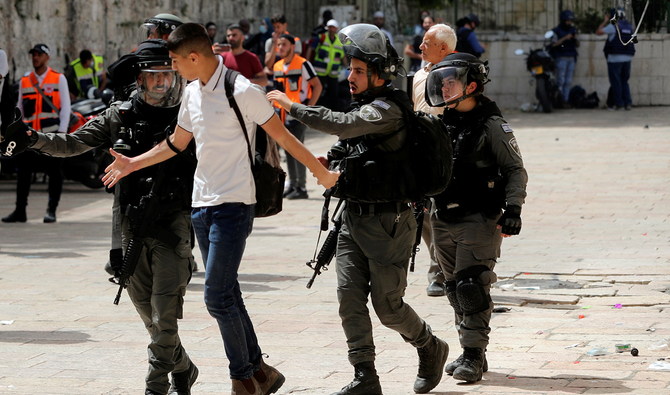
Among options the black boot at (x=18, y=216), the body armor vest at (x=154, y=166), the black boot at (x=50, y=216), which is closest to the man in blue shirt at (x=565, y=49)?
the black boot at (x=50, y=216)

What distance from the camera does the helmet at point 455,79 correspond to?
18.4 feet

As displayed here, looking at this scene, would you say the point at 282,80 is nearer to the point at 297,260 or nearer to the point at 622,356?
the point at 297,260

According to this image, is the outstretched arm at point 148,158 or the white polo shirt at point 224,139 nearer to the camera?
the white polo shirt at point 224,139

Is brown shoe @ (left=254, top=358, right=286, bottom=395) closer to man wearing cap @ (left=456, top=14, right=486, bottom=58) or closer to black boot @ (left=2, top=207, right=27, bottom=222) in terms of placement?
black boot @ (left=2, top=207, right=27, bottom=222)

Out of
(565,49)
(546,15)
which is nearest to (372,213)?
(565,49)

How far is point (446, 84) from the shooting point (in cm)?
563

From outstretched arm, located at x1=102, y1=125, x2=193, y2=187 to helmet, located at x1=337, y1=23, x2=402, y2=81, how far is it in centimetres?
91

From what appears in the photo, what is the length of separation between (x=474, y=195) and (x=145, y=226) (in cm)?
181

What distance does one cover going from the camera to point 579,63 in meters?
23.5

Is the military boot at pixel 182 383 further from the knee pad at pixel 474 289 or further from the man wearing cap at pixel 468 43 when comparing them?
the man wearing cap at pixel 468 43

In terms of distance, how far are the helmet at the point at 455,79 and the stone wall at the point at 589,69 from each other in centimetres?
1788

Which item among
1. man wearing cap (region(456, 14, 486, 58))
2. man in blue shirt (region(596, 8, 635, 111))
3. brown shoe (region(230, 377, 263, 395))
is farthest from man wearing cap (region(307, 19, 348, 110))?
brown shoe (region(230, 377, 263, 395))

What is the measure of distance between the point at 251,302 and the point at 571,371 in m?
2.79

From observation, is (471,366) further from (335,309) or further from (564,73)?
(564,73)
